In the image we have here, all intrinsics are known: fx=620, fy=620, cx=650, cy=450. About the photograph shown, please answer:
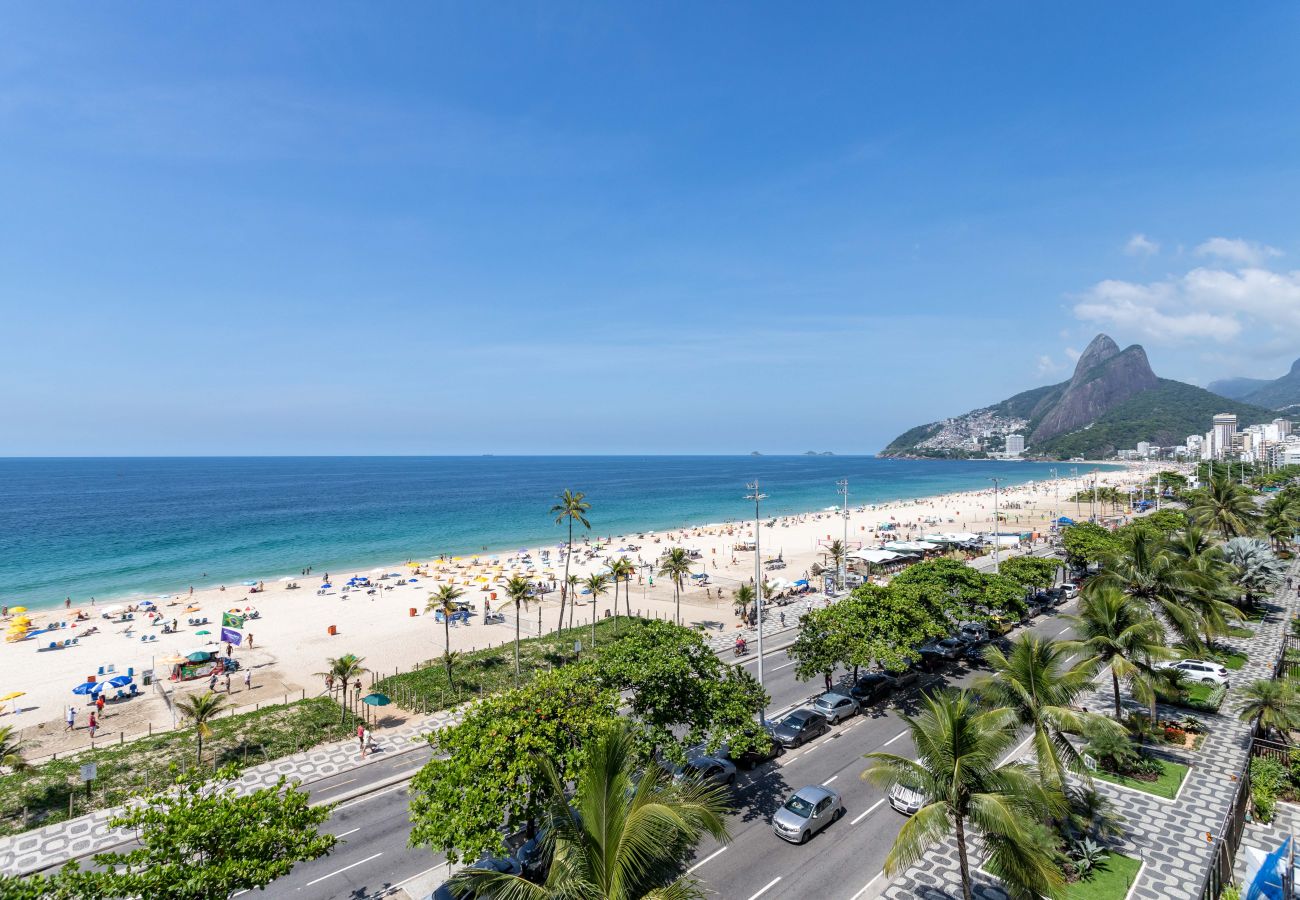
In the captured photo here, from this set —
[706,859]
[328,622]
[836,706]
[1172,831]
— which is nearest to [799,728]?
[836,706]

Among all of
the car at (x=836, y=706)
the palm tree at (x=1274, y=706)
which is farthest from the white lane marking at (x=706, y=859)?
the palm tree at (x=1274, y=706)

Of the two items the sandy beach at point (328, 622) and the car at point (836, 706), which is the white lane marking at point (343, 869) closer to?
the car at point (836, 706)

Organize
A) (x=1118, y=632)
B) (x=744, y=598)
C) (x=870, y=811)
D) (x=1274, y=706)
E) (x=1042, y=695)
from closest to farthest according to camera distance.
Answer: (x=1042, y=695)
(x=870, y=811)
(x=1274, y=706)
(x=1118, y=632)
(x=744, y=598)

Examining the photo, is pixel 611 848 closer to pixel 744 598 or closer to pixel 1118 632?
pixel 1118 632

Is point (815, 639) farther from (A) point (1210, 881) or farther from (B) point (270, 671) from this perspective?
(B) point (270, 671)

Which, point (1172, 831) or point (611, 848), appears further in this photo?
point (1172, 831)

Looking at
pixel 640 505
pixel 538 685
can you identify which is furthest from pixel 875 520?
pixel 538 685

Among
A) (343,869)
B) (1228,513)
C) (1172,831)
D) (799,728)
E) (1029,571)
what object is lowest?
(343,869)

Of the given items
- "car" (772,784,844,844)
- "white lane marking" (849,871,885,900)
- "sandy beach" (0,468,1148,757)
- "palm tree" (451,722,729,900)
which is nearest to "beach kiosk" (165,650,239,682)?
"sandy beach" (0,468,1148,757)
